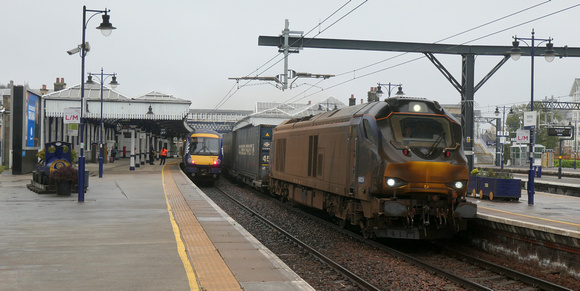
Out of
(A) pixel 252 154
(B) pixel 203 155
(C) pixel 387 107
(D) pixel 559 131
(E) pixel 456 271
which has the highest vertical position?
(D) pixel 559 131

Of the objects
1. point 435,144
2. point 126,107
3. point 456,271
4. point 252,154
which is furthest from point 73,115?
point 126,107

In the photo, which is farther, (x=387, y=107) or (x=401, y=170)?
(x=387, y=107)

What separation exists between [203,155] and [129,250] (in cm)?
2235

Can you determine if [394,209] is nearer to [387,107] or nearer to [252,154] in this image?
[387,107]

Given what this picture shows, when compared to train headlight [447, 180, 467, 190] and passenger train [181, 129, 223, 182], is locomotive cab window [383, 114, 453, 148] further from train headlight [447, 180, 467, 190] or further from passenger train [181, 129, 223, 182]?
passenger train [181, 129, 223, 182]

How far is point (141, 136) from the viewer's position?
47.1 meters

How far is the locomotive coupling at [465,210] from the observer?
11.9 metres

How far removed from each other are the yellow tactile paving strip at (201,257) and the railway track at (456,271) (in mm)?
2283

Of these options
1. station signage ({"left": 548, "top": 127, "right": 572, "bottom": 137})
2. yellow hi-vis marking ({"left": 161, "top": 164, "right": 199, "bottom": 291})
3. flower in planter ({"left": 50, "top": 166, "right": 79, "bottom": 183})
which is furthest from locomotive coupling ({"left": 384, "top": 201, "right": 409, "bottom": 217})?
station signage ({"left": 548, "top": 127, "right": 572, "bottom": 137})

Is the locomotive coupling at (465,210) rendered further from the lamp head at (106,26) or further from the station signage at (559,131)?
the station signage at (559,131)

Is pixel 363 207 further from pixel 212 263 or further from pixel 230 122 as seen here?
pixel 230 122

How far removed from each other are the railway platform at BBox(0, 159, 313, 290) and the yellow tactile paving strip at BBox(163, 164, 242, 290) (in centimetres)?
1

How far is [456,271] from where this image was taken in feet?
35.0

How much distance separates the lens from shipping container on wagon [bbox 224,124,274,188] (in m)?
26.3
